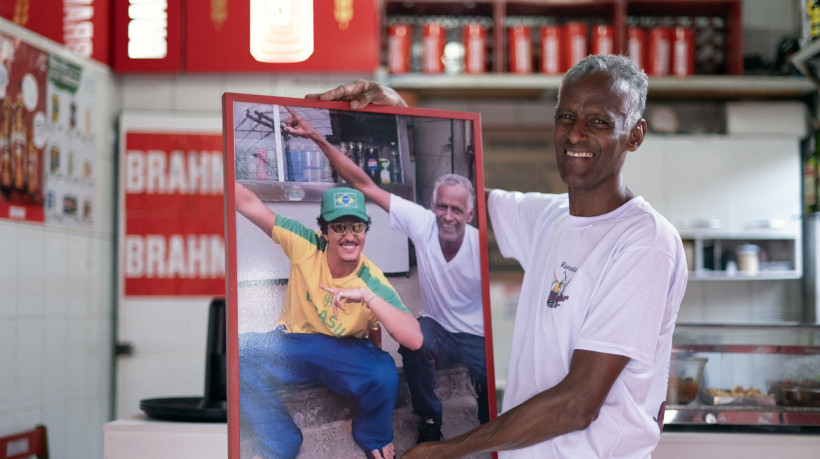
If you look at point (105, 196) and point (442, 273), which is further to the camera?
point (105, 196)

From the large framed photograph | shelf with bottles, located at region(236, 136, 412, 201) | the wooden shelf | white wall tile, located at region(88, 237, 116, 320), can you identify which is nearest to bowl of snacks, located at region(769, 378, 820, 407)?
the large framed photograph

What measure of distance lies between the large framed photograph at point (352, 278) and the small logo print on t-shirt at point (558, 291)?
0.19 m

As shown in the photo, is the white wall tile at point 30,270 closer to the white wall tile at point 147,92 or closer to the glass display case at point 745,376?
the white wall tile at point 147,92

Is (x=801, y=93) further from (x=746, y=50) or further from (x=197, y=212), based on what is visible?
(x=197, y=212)

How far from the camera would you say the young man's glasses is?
1534 mm

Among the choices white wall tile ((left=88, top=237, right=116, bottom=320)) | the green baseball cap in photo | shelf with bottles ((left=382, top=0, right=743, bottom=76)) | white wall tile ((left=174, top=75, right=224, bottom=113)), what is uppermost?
shelf with bottles ((left=382, top=0, right=743, bottom=76))

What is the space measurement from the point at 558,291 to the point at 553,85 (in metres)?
2.50

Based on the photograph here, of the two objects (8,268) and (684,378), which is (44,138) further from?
(684,378)

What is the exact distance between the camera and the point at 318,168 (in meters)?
1.54

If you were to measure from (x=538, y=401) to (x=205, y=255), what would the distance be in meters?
2.70

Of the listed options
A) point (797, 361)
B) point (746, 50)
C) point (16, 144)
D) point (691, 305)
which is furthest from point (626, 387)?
point (746, 50)

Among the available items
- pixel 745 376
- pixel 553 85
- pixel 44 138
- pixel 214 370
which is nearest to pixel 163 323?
pixel 44 138

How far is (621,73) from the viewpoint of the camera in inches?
58.6

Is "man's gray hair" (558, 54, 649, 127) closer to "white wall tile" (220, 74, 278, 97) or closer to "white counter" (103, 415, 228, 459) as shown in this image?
"white counter" (103, 415, 228, 459)
